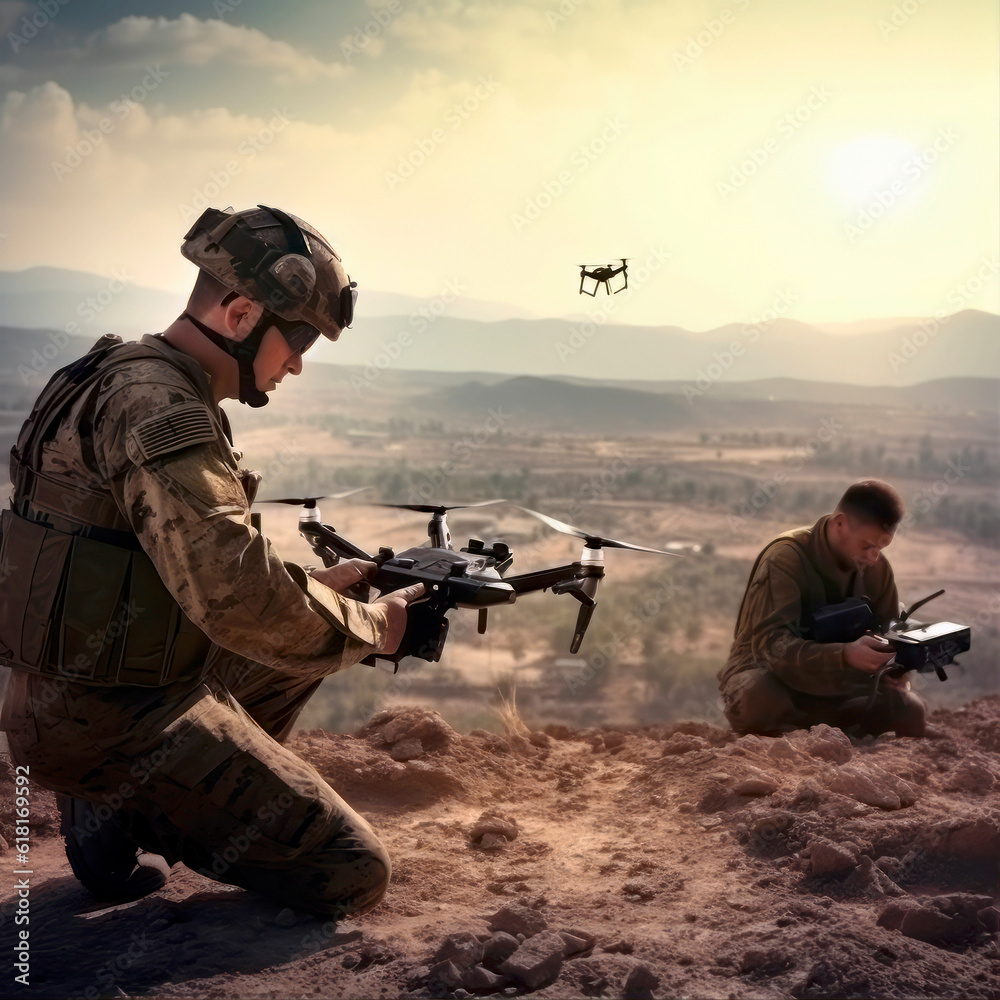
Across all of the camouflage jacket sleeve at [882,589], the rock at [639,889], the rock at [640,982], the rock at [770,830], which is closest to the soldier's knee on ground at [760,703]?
the camouflage jacket sleeve at [882,589]

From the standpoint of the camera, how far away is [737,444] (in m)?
34.8

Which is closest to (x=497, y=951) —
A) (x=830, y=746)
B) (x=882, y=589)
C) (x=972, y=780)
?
(x=830, y=746)

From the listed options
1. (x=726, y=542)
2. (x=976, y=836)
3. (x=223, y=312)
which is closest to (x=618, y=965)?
(x=976, y=836)

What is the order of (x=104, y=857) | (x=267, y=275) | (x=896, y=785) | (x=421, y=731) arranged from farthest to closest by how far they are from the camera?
(x=421, y=731) < (x=896, y=785) < (x=104, y=857) < (x=267, y=275)

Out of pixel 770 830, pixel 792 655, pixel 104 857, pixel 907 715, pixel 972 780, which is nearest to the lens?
pixel 104 857

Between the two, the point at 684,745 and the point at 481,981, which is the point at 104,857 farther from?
the point at 684,745

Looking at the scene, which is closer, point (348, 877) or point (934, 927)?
point (934, 927)

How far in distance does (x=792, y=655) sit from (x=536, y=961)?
126 inches

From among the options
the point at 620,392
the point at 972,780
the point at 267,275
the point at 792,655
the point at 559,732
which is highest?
the point at 620,392

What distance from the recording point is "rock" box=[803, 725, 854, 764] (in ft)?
17.7

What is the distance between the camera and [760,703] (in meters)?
5.98

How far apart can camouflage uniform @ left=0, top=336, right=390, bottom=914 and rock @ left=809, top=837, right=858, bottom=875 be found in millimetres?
1670

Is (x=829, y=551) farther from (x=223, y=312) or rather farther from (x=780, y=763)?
(x=223, y=312)

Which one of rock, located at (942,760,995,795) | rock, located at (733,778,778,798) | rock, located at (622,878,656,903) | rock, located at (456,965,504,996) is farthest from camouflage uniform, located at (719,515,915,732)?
rock, located at (456,965,504,996)
